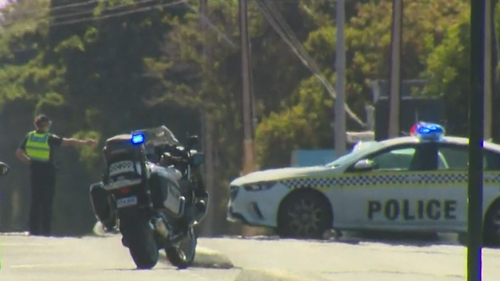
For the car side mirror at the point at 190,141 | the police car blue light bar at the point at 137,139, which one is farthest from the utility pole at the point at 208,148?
the police car blue light bar at the point at 137,139

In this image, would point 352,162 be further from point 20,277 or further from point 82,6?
point 82,6

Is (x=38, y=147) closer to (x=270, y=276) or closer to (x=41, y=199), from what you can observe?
(x=41, y=199)

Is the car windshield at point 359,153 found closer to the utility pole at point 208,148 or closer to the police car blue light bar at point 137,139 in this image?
the police car blue light bar at point 137,139

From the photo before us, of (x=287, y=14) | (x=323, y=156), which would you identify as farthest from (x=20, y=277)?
(x=287, y=14)

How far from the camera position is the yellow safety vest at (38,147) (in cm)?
1925

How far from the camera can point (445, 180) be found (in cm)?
1847

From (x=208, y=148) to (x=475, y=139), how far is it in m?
42.9

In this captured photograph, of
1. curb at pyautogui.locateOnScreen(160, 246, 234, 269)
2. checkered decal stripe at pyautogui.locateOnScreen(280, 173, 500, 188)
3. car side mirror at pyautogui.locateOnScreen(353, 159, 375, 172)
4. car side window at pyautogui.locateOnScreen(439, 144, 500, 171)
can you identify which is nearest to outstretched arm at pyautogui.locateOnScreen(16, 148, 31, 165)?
checkered decal stripe at pyautogui.locateOnScreen(280, 173, 500, 188)

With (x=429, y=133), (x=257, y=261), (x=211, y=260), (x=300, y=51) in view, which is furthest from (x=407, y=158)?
(x=300, y=51)

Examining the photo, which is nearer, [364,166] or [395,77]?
[364,166]

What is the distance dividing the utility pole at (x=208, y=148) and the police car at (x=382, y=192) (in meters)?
28.3

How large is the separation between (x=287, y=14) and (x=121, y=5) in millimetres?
7769

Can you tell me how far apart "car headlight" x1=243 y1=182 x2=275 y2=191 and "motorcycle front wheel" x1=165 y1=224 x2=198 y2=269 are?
5.56 m

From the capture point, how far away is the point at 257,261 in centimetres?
1395
